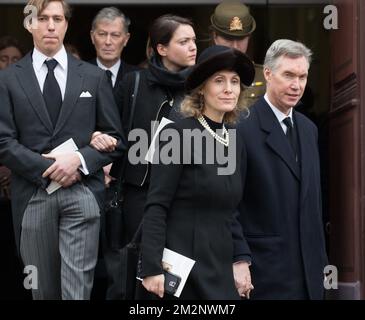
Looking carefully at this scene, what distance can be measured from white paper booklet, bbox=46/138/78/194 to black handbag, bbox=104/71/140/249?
43 centimetres

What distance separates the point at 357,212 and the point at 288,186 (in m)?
1.24

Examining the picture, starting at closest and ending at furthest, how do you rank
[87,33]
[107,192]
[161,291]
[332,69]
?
[161,291] < [107,192] < [332,69] < [87,33]

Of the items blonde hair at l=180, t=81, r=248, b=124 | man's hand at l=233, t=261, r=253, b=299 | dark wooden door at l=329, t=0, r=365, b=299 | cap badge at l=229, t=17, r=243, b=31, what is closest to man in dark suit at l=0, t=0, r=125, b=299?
blonde hair at l=180, t=81, r=248, b=124

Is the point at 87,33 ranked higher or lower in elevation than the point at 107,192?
higher

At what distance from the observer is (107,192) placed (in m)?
6.50

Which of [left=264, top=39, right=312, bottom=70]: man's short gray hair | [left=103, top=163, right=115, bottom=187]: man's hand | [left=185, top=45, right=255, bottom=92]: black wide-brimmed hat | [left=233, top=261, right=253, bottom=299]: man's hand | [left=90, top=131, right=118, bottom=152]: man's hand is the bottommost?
[left=233, top=261, right=253, bottom=299]: man's hand

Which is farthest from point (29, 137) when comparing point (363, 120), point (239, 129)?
point (363, 120)

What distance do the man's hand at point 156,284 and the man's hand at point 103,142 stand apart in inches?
47.4

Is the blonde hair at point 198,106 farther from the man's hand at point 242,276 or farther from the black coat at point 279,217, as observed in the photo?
the man's hand at point 242,276

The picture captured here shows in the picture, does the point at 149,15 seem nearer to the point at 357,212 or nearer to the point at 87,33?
the point at 87,33

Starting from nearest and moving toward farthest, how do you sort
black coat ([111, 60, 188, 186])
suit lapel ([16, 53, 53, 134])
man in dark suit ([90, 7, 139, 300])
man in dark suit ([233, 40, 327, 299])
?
man in dark suit ([233, 40, 327, 299])
suit lapel ([16, 53, 53, 134])
black coat ([111, 60, 188, 186])
man in dark suit ([90, 7, 139, 300])

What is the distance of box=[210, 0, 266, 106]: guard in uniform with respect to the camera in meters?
6.71

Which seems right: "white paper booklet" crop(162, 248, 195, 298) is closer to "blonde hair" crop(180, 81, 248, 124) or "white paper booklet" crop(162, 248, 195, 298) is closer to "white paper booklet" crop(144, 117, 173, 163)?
"white paper booklet" crop(144, 117, 173, 163)

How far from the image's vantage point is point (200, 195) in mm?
5184
